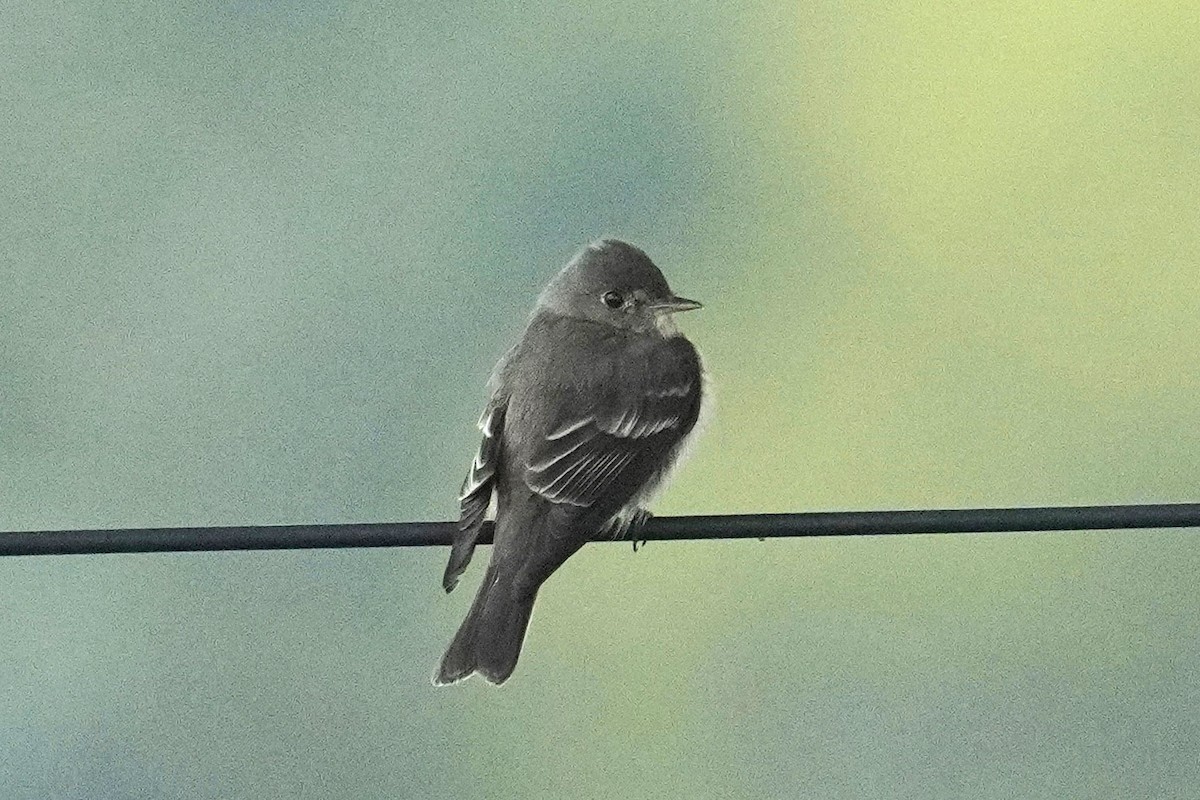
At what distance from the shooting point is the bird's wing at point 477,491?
244 cm

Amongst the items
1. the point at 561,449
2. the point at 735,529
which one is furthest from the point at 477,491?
the point at 735,529

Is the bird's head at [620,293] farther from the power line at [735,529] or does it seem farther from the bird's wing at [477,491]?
the power line at [735,529]

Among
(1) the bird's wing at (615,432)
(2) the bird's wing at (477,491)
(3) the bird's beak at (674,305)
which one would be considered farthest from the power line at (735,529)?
(3) the bird's beak at (674,305)

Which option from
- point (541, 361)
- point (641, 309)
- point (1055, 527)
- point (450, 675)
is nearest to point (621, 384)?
point (541, 361)

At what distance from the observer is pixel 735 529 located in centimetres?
206

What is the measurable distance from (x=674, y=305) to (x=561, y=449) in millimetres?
518

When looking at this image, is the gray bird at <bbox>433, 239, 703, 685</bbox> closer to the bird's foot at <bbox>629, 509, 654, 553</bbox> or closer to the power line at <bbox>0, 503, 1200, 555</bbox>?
the bird's foot at <bbox>629, 509, 654, 553</bbox>

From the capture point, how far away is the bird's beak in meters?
2.99

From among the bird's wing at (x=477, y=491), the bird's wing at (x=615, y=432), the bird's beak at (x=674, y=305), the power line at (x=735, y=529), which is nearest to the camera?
the power line at (x=735, y=529)

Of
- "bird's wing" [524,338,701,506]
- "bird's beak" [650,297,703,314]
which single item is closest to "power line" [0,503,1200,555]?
"bird's wing" [524,338,701,506]

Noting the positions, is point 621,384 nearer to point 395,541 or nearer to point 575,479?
point 575,479

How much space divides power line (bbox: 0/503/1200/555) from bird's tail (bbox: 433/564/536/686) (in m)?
0.41

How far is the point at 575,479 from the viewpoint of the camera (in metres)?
2.57

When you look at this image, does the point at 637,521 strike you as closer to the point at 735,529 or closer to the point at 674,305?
the point at 674,305
